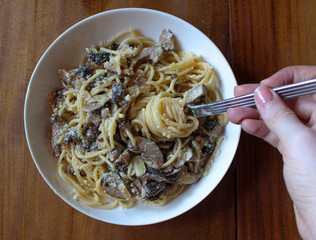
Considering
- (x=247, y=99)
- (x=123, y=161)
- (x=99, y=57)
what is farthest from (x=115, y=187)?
(x=247, y=99)

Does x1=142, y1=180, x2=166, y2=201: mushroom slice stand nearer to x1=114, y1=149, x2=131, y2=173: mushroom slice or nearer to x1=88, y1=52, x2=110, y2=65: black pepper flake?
x1=114, y1=149, x2=131, y2=173: mushroom slice

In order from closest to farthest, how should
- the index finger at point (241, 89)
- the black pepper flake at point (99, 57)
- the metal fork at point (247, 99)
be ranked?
the metal fork at point (247, 99) → the index finger at point (241, 89) → the black pepper flake at point (99, 57)

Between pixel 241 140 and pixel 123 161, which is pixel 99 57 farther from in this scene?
pixel 241 140

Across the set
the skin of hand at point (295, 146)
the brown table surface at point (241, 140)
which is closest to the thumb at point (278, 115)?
the skin of hand at point (295, 146)

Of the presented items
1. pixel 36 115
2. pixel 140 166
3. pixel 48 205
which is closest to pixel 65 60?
pixel 36 115

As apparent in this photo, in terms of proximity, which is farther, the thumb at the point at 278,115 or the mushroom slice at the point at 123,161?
the mushroom slice at the point at 123,161

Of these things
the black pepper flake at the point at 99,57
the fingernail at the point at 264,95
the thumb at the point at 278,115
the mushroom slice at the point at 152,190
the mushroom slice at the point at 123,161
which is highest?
the black pepper flake at the point at 99,57

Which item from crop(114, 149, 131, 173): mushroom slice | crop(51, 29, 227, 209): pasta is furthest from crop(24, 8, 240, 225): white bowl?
crop(114, 149, 131, 173): mushroom slice

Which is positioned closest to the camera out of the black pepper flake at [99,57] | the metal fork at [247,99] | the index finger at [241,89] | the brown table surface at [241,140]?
the metal fork at [247,99]

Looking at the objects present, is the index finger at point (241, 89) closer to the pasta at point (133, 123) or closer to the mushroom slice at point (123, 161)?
the pasta at point (133, 123)
